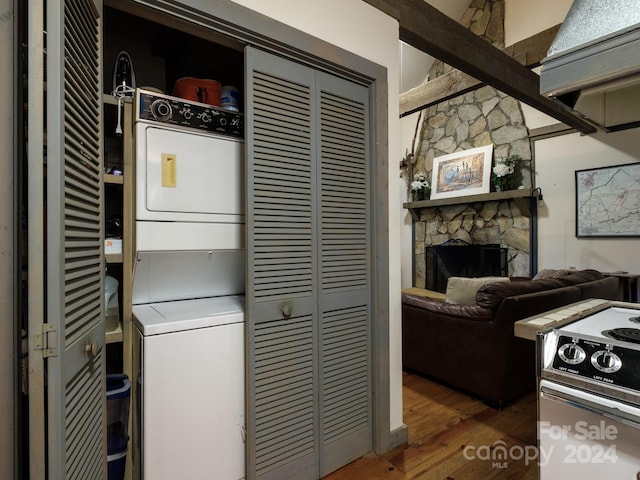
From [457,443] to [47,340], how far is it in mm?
A: 2112

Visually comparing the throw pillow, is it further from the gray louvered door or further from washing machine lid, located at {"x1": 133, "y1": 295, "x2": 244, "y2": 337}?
washing machine lid, located at {"x1": 133, "y1": 295, "x2": 244, "y2": 337}

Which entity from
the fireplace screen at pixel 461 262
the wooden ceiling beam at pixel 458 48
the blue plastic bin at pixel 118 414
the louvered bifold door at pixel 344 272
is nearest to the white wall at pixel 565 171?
the fireplace screen at pixel 461 262

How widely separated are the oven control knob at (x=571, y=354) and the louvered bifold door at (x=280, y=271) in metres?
1.00

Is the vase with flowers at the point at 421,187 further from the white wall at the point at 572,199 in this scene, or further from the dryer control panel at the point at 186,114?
the dryer control panel at the point at 186,114

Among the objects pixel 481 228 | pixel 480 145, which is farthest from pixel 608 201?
pixel 480 145

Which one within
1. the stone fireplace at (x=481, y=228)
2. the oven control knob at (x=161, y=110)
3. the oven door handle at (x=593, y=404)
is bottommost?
the oven door handle at (x=593, y=404)

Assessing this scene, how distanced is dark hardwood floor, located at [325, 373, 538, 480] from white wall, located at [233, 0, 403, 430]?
0.23 meters

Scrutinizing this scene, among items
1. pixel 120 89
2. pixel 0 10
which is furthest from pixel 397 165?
pixel 0 10

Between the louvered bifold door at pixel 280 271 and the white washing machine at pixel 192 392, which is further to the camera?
the louvered bifold door at pixel 280 271

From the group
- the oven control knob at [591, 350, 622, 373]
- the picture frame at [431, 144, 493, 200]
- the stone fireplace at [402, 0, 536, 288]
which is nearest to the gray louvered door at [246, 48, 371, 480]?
the oven control knob at [591, 350, 622, 373]

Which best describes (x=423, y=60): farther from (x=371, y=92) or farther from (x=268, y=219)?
(x=268, y=219)

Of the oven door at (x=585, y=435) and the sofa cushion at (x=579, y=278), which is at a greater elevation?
the sofa cushion at (x=579, y=278)

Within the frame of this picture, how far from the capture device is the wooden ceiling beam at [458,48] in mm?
2158

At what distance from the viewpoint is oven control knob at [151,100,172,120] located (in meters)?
1.52
